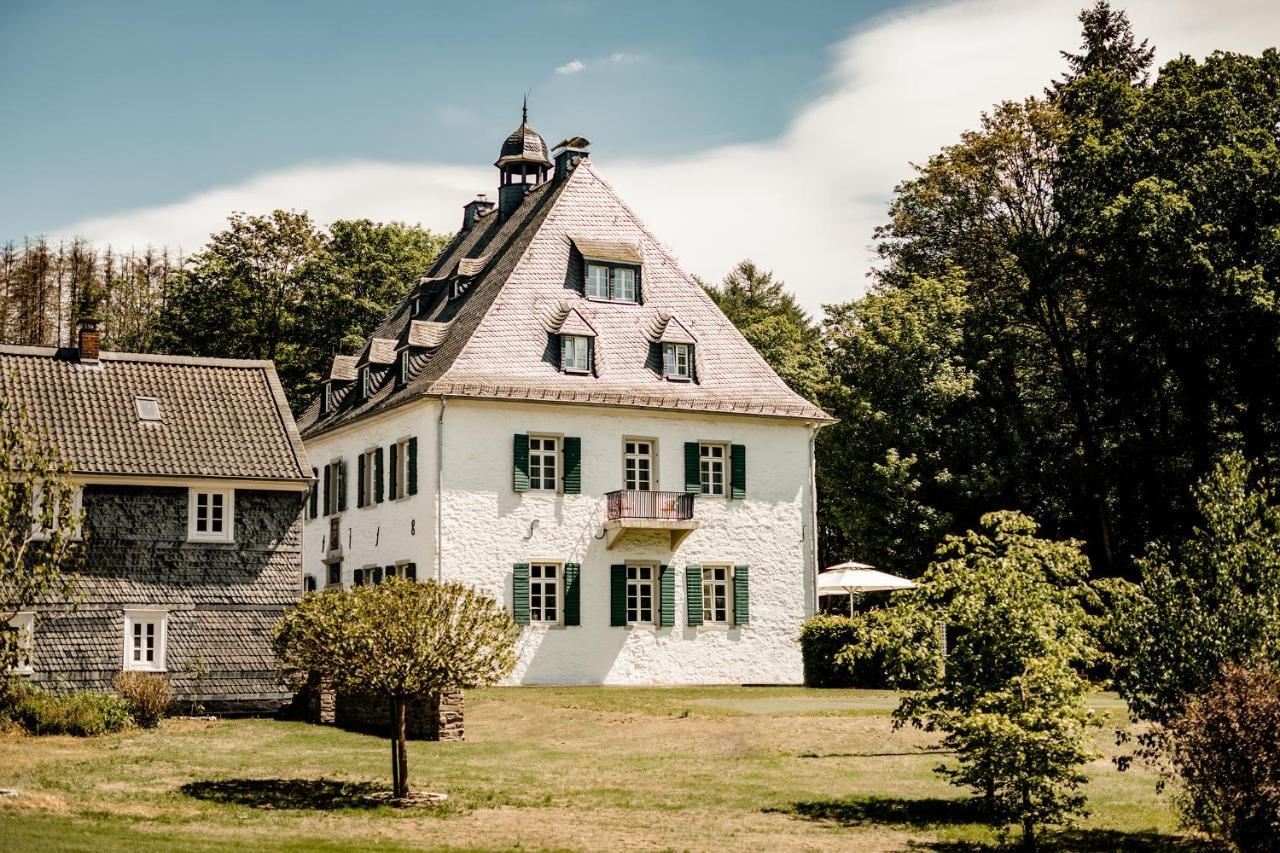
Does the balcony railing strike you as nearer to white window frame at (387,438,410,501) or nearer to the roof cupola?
A: white window frame at (387,438,410,501)

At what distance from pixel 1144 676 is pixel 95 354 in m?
21.9

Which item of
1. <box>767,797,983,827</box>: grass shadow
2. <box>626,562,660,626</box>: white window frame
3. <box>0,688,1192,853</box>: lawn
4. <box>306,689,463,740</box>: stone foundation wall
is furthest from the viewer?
<box>626,562,660,626</box>: white window frame

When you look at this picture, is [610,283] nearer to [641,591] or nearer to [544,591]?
[641,591]

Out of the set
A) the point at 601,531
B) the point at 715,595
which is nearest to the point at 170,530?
the point at 601,531

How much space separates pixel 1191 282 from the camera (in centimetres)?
3544

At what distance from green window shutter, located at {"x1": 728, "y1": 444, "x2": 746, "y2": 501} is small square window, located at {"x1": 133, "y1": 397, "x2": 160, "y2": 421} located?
14.3 m

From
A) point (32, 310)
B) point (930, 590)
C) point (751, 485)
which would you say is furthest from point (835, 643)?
point (32, 310)

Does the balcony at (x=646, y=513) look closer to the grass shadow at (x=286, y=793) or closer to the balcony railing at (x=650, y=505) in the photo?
the balcony railing at (x=650, y=505)

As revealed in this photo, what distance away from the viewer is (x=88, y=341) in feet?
97.2

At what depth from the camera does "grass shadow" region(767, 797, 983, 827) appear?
1648 centimetres

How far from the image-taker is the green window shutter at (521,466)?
115 ft

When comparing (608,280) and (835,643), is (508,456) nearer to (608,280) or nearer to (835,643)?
→ (608,280)

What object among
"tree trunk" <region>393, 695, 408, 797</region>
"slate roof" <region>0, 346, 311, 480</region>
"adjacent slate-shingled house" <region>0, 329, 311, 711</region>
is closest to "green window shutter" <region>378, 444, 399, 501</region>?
"slate roof" <region>0, 346, 311, 480</region>

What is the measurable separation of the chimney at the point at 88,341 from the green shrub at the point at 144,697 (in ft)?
23.9
